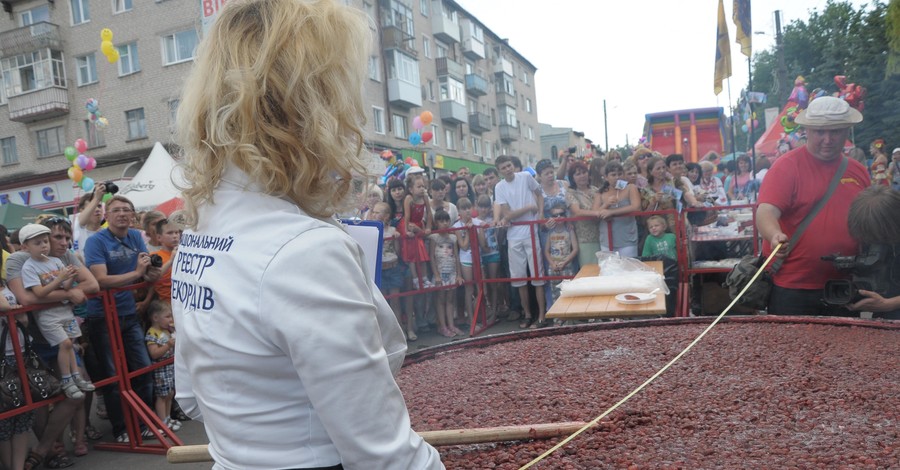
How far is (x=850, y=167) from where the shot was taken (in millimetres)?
3775

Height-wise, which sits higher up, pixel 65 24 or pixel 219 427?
pixel 65 24

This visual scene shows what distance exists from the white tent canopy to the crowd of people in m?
6.62

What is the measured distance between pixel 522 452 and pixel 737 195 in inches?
453

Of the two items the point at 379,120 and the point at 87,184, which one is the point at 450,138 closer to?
the point at 379,120

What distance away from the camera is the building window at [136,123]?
2553 centimetres

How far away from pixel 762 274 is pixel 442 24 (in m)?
36.1

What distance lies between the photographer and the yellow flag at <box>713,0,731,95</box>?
12.3 meters

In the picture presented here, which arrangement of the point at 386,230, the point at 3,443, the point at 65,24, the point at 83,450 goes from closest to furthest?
1. the point at 3,443
2. the point at 83,450
3. the point at 386,230
4. the point at 65,24

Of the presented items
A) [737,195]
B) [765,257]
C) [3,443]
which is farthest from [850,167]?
[737,195]

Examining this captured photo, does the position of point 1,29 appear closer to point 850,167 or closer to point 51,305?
point 51,305

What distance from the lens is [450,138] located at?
38938 millimetres

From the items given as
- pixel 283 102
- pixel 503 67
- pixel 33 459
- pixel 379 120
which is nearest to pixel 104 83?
pixel 379 120

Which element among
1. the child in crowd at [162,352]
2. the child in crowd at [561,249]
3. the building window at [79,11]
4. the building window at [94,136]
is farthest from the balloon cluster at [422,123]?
the building window at [79,11]

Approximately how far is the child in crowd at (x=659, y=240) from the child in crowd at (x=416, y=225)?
2663mm
